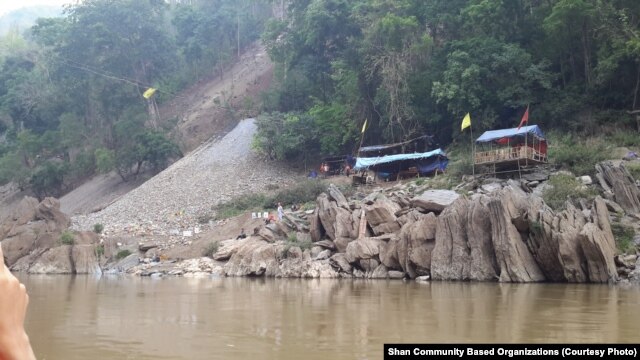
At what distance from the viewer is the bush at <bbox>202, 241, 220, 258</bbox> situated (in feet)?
94.5

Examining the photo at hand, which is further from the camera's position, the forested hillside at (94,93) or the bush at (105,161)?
the forested hillside at (94,93)

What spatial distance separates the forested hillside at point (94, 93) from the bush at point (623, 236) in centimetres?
3959

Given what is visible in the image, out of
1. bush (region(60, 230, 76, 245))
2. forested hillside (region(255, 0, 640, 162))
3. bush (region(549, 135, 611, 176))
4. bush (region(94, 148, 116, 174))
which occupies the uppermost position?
forested hillside (region(255, 0, 640, 162))

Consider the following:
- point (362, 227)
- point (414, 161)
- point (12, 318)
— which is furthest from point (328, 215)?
point (12, 318)

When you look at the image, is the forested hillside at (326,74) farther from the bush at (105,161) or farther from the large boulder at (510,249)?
the large boulder at (510,249)

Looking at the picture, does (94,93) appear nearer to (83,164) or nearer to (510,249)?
(83,164)

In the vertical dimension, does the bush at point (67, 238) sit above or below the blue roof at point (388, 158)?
below

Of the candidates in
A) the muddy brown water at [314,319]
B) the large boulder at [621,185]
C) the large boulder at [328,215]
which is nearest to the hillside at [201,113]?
the large boulder at [328,215]

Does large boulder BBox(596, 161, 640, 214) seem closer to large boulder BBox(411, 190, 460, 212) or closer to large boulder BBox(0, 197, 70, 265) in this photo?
large boulder BBox(411, 190, 460, 212)

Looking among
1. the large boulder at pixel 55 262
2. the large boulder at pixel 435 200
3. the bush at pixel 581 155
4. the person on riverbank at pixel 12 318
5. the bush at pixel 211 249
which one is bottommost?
the large boulder at pixel 55 262

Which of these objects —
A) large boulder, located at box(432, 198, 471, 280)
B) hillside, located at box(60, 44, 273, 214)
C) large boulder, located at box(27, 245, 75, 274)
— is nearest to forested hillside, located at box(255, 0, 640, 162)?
hillside, located at box(60, 44, 273, 214)

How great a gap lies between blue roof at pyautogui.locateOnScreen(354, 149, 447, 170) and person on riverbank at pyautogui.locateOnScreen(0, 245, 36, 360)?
33711 millimetres

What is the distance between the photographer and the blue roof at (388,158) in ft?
115

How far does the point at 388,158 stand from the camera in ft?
119
